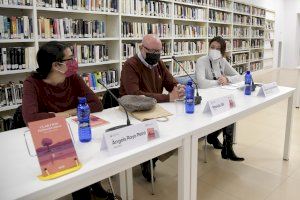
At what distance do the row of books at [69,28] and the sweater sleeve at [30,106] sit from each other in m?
1.48

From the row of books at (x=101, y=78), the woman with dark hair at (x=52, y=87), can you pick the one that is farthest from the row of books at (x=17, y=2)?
the woman with dark hair at (x=52, y=87)

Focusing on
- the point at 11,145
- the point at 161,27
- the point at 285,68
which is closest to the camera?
the point at 11,145

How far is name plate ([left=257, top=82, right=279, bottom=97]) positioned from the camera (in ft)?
7.66

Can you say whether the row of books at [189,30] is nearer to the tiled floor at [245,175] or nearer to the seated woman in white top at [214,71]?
the seated woman in white top at [214,71]

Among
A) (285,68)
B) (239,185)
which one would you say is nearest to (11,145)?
(239,185)

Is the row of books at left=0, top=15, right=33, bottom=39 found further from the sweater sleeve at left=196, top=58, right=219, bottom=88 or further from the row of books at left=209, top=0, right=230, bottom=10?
the row of books at left=209, top=0, right=230, bottom=10

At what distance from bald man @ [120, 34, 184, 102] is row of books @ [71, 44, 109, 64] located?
1.34 metres

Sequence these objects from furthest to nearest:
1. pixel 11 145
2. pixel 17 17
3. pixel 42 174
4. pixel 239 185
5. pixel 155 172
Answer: pixel 17 17 < pixel 155 172 < pixel 239 185 < pixel 11 145 < pixel 42 174

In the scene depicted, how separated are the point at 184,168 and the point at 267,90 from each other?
1.33 m

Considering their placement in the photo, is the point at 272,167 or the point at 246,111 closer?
the point at 246,111

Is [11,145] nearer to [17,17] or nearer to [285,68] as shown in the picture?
[17,17]

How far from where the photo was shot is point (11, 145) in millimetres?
1305

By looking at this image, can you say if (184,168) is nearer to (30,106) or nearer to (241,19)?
(30,106)

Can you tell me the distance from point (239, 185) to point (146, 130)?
1.32 m
